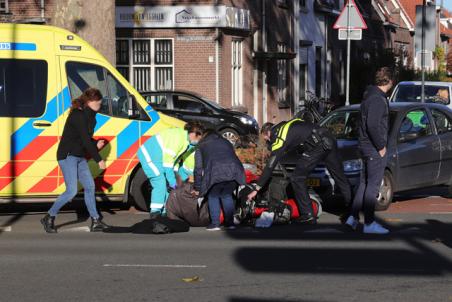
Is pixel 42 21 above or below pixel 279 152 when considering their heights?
above

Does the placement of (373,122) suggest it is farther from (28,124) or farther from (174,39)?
(174,39)

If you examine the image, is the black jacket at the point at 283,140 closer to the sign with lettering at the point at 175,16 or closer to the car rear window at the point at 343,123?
the car rear window at the point at 343,123

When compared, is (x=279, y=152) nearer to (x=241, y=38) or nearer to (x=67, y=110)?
(x=67, y=110)

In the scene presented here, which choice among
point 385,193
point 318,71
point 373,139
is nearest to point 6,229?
point 373,139

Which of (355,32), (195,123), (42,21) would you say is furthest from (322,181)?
(42,21)

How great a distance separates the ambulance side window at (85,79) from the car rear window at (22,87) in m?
0.36

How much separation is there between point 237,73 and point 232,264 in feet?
69.8

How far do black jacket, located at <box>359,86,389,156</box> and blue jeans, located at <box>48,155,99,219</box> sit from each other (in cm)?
336

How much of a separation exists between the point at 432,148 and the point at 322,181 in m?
2.05

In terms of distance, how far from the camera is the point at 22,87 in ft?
44.0

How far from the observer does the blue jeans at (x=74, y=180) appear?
1198 cm

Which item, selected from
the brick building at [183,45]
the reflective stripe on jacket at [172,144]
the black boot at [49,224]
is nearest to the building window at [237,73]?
the brick building at [183,45]

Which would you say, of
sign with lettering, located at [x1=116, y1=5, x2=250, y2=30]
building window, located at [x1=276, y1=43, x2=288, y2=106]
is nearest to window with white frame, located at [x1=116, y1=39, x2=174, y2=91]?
sign with lettering, located at [x1=116, y1=5, x2=250, y2=30]

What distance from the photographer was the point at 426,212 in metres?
14.2
